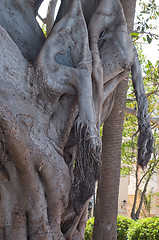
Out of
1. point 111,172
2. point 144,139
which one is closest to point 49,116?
point 144,139

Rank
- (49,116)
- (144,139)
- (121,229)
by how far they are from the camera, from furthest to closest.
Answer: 1. (121,229)
2. (144,139)
3. (49,116)

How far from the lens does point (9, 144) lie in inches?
127

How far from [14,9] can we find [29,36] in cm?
31

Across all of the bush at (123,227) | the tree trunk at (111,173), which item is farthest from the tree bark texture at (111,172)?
the bush at (123,227)

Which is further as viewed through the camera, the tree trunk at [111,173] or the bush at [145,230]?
the bush at [145,230]

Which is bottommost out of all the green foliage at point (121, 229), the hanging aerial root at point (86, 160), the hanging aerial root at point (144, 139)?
the green foliage at point (121, 229)

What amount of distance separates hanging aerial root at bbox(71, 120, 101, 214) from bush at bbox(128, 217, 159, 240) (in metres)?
5.37

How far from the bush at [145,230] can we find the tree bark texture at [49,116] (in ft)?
15.7

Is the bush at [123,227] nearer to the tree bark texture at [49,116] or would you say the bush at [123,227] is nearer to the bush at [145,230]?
the bush at [145,230]

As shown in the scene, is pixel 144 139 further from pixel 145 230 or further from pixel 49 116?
pixel 145 230

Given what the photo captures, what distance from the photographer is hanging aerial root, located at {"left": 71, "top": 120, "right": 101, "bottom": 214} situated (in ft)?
11.5

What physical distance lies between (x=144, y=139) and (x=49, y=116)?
128 centimetres

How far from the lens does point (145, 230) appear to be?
341 inches

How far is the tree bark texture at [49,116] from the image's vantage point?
3383mm
